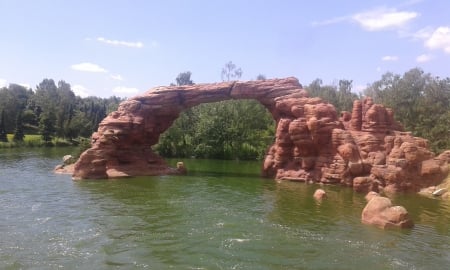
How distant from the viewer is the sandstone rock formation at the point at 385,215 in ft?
71.4

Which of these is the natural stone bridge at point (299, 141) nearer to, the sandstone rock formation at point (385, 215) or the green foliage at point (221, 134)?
the sandstone rock formation at point (385, 215)

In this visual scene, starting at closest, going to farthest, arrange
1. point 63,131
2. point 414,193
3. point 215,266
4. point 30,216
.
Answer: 1. point 215,266
2. point 30,216
3. point 414,193
4. point 63,131

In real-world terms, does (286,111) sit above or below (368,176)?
above

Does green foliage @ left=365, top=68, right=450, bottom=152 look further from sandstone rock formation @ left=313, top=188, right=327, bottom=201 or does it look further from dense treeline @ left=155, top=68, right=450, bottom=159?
sandstone rock formation @ left=313, top=188, right=327, bottom=201

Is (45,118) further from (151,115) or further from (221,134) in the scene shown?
(151,115)

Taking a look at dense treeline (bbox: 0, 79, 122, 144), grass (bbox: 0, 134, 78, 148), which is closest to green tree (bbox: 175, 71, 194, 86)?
dense treeline (bbox: 0, 79, 122, 144)

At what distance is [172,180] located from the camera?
3781cm

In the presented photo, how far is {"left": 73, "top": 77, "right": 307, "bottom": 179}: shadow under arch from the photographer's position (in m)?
40.0

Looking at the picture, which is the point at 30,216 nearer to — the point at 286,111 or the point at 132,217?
the point at 132,217

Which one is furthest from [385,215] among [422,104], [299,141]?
[422,104]

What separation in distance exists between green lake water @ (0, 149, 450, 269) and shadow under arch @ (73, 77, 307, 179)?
655cm

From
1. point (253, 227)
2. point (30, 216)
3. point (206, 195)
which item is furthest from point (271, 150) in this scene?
point (30, 216)

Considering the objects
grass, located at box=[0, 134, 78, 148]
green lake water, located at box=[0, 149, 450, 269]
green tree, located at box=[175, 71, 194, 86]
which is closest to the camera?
green lake water, located at box=[0, 149, 450, 269]

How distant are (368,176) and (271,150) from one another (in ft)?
34.9
